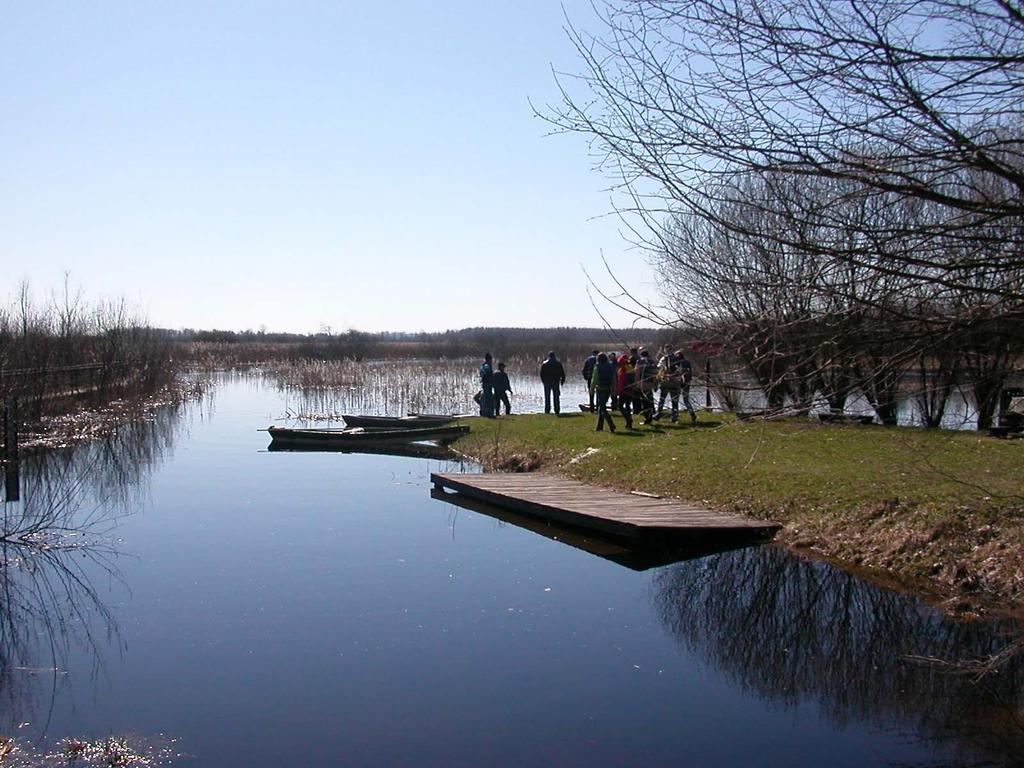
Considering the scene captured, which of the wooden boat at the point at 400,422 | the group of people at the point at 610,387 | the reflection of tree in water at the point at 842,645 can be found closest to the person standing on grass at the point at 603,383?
the group of people at the point at 610,387

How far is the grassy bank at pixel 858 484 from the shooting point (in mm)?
11172

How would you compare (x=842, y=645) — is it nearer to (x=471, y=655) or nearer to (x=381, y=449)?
(x=471, y=655)

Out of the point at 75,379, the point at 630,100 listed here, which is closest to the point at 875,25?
the point at 630,100

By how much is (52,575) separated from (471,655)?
6015mm

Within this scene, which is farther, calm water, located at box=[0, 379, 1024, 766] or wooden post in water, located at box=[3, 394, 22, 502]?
wooden post in water, located at box=[3, 394, 22, 502]

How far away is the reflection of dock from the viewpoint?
1359 centimetres

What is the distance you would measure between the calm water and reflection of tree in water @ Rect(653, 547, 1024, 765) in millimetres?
29

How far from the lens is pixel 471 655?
9.84m

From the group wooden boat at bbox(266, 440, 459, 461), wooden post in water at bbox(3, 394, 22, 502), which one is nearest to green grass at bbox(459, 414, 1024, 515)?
wooden boat at bbox(266, 440, 459, 461)

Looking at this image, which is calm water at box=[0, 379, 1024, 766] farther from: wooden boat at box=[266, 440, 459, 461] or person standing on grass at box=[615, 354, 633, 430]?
wooden boat at box=[266, 440, 459, 461]

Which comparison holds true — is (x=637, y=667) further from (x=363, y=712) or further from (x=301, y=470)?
(x=301, y=470)

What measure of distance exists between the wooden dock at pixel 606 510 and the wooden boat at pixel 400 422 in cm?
889

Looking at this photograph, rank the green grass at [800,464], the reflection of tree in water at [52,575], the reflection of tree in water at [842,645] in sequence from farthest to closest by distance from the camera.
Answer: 1. the green grass at [800,464]
2. the reflection of tree in water at [52,575]
3. the reflection of tree in water at [842,645]

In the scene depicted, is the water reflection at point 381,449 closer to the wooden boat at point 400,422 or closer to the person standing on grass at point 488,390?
the wooden boat at point 400,422
